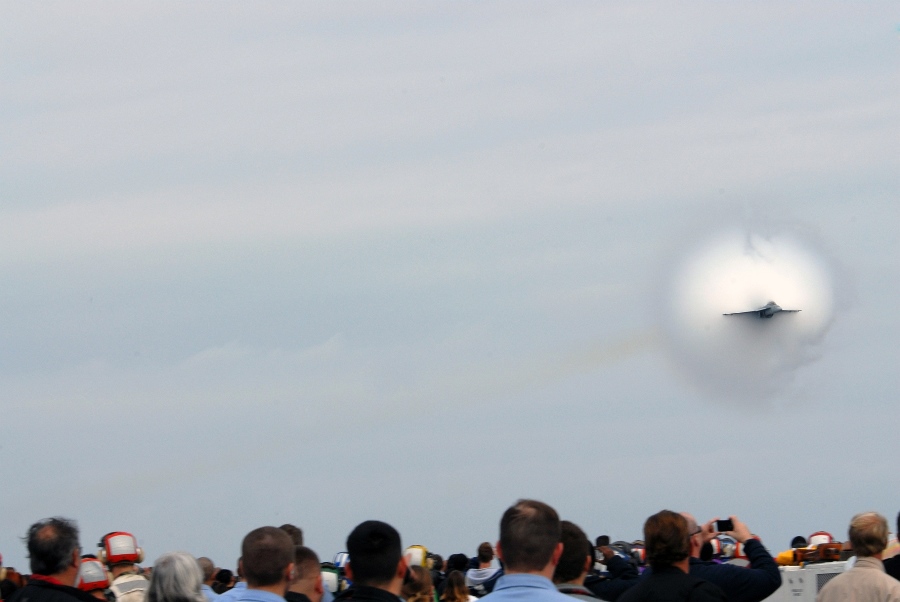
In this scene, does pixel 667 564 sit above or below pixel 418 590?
above

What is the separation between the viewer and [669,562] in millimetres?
7613

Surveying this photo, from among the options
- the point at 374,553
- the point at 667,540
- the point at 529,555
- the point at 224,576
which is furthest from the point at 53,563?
the point at 224,576

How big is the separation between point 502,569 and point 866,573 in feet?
11.3

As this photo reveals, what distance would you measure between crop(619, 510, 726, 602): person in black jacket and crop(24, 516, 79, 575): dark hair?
352 cm

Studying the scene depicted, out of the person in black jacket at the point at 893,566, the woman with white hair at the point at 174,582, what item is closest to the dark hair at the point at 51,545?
the woman with white hair at the point at 174,582

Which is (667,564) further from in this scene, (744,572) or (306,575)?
(306,575)

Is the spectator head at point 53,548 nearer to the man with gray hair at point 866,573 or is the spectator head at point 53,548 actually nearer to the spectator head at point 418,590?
the spectator head at point 418,590

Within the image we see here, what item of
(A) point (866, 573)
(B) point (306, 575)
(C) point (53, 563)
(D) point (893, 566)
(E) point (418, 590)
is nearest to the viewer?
(C) point (53, 563)

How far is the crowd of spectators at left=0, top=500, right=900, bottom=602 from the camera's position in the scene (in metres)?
5.75

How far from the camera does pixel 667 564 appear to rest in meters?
7.61

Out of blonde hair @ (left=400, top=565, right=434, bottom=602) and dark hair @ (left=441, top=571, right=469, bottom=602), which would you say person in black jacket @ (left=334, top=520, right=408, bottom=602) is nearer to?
blonde hair @ (left=400, top=565, right=434, bottom=602)

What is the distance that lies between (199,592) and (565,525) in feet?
7.28

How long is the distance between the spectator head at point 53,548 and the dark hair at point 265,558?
1404 millimetres

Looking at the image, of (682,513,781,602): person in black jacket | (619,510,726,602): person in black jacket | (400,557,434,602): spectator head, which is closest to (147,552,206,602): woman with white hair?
(619,510,726,602): person in black jacket
